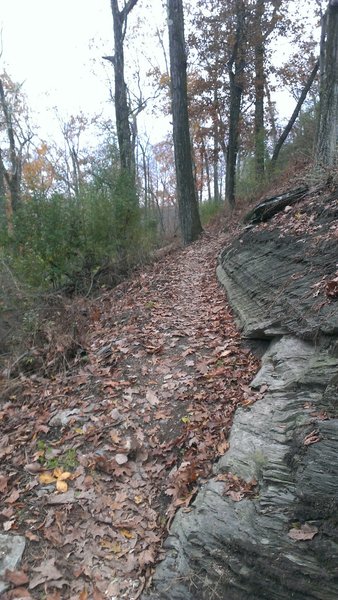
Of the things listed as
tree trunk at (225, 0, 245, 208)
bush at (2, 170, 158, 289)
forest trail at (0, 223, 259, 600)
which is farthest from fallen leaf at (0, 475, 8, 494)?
tree trunk at (225, 0, 245, 208)

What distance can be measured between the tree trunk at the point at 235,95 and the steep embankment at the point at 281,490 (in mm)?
12910

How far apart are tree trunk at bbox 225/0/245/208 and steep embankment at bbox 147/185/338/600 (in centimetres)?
1291

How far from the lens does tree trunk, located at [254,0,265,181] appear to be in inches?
620

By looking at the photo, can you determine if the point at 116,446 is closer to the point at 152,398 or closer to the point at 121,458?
the point at 121,458

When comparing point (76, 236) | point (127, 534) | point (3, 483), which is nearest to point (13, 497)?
point (3, 483)

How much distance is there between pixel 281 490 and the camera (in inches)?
115

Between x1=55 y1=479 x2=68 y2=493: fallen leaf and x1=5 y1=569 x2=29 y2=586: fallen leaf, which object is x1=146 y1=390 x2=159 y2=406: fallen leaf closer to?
x1=55 y1=479 x2=68 y2=493: fallen leaf

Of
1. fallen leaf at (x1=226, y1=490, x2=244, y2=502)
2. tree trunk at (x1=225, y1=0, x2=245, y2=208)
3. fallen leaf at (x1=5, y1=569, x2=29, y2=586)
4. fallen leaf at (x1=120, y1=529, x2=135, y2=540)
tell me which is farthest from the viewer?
tree trunk at (x1=225, y1=0, x2=245, y2=208)

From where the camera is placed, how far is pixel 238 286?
6.68 meters

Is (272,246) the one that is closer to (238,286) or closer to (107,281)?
(238,286)

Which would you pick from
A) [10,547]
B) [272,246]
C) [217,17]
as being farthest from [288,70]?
[10,547]

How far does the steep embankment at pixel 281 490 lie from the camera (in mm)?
2574

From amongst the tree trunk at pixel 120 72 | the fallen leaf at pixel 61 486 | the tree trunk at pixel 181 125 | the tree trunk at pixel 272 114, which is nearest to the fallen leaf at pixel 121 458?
the fallen leaf at pixel 61 486

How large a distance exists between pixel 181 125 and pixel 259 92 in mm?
6937
